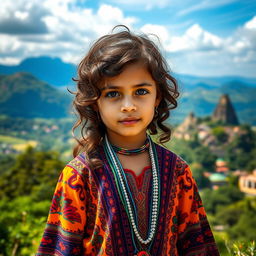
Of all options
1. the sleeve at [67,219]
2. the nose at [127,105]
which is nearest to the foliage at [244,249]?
the sleeve at [67,219]

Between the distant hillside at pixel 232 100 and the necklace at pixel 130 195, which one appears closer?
the necklace at pixel 130 195

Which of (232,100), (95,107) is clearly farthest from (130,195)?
(232,100)

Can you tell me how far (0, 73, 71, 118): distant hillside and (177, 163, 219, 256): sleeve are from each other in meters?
124

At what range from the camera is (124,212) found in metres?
1.65

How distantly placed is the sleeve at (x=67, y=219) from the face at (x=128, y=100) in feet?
0.98

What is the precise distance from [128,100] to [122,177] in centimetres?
36

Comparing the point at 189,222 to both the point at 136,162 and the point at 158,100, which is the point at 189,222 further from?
the point at 158,100

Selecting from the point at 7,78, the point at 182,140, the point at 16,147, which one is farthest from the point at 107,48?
the point at 7,78

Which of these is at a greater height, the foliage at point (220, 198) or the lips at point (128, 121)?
the lips at point (128, 121)

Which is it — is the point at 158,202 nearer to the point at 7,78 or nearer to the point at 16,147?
the point at 16,147

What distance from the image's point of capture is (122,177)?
1.69 metres

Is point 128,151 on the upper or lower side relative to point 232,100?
lower

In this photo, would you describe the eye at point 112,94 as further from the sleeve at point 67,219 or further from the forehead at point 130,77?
the sleeve at point 67,219

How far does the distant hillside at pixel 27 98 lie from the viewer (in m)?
125
